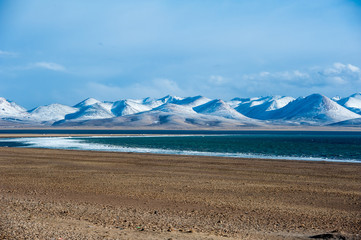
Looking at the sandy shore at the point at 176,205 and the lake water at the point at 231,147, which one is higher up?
the lake water at the point at 231,147

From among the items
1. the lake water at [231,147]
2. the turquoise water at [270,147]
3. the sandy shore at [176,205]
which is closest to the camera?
the sandy shore at [176,205]

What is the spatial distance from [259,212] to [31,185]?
14703mm

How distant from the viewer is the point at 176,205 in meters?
19.5

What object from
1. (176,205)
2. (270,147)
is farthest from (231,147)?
(176,205)

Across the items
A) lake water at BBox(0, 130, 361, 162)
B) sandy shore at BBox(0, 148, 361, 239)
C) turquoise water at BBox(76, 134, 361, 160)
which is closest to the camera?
sandy shore at BBox(0, 148, 361, 239)

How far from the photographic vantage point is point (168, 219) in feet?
54.1

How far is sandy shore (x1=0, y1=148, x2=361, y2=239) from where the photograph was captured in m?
14.3

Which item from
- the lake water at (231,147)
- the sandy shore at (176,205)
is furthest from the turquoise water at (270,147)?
the sandy shore at (176,205)

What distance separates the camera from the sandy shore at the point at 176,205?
14.3 m

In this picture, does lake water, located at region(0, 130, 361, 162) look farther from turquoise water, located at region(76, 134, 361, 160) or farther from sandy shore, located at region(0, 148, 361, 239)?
sandy shore, located at region(0, 148, 361, 239)

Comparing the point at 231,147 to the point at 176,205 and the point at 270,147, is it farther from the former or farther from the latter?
the point at 176,205

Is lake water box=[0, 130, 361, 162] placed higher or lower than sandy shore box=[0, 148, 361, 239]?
higher

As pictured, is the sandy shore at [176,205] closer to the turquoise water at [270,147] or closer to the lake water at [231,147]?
the lake water at [231,147]

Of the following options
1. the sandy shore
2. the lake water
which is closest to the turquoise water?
the lake water
